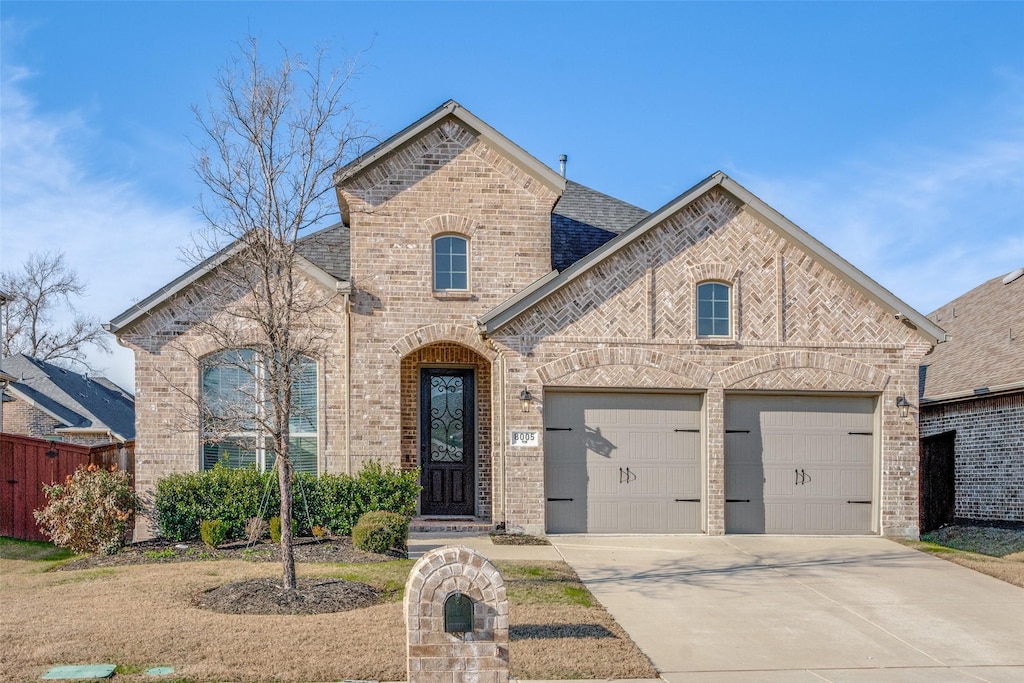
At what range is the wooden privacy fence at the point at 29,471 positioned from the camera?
16.4 m

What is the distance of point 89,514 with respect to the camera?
46.3ft

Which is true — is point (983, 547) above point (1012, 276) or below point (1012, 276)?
below

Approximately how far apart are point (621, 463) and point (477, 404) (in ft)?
9.81

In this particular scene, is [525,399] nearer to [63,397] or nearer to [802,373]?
[802,373]

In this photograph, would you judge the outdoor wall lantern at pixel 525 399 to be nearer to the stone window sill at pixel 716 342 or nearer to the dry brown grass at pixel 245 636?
the stone window sill at pixel 716 342

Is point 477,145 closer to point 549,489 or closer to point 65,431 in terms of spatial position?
point 549,489

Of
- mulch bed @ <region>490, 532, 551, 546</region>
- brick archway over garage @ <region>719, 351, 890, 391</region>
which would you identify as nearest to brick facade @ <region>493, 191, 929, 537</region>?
brick archway over garage @ <region>719, 351, 890, 391</region>

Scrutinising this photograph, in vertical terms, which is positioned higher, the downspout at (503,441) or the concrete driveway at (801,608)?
the downspout at (503,441)

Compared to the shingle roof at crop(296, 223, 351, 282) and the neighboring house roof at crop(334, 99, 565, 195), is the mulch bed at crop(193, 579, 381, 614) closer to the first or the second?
the shingle roof at crop(296, 223, 351, 282)

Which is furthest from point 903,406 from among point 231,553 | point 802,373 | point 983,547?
point 231,553

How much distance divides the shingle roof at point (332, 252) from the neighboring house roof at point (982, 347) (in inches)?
437

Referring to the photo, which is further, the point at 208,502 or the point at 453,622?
the point at 208,502

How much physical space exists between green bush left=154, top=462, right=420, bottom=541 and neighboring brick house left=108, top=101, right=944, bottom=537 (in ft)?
2.29

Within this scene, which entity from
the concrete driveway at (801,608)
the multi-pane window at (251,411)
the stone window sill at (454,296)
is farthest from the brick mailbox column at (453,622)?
the stone window sill at (454,296)
